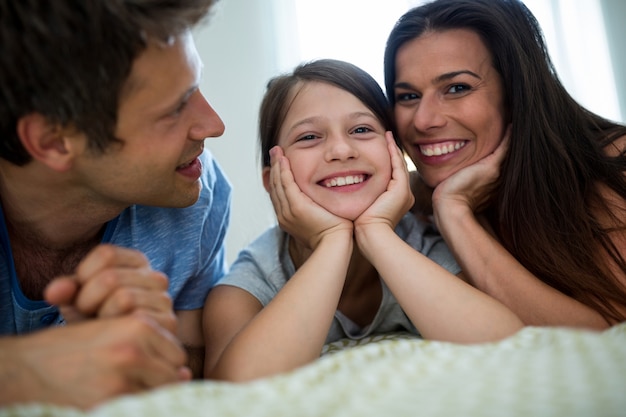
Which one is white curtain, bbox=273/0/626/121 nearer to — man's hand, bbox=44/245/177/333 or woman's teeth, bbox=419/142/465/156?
woman's teeth, bbox=419/142/465/156

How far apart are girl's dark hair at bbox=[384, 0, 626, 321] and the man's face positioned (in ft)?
2.42

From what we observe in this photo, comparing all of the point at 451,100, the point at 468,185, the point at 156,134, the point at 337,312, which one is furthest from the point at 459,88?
the point at 156,134

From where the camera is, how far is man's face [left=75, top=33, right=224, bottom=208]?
1.21m

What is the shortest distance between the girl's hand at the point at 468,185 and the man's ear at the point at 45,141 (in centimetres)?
95

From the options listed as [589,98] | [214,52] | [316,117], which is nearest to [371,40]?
[214,52]

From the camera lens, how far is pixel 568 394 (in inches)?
27.3

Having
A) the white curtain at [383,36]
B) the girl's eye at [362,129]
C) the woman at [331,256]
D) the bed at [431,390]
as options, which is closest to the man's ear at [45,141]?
the woman at [331,256]

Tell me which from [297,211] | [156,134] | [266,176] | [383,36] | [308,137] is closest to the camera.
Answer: [156,134]

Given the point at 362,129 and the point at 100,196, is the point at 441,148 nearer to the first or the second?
the point at 362,129

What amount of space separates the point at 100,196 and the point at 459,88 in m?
1.02

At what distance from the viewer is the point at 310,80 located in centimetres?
164

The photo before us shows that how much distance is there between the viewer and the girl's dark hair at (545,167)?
145cm

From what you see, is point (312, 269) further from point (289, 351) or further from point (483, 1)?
point (483, 1)

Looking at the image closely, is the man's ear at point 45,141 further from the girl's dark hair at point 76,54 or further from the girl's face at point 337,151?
the girl's face at point 337,151
